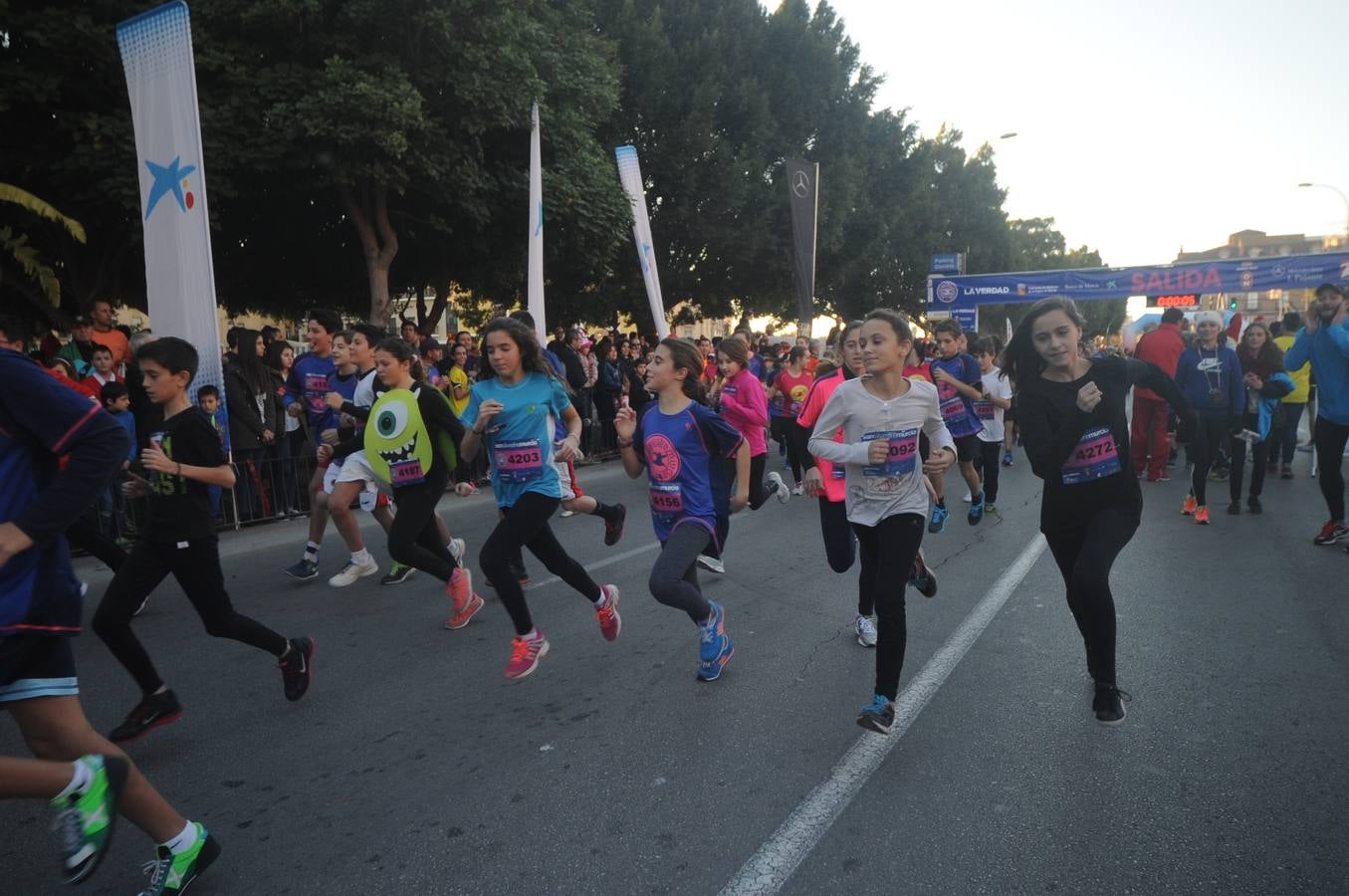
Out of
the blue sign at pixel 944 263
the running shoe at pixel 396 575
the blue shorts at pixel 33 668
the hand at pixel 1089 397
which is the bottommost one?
the running shoe at pixel 396 575

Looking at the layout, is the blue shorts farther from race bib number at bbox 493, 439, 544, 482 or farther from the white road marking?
race bib number at bbox 493, 439, 544, 482

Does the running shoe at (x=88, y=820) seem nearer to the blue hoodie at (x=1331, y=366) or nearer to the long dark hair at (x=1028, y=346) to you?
the long dark hair at (x=1028, y=346)

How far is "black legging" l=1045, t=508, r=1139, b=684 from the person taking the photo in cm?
373

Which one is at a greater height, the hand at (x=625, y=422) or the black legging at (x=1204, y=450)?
the hand at (x=625, y=422)

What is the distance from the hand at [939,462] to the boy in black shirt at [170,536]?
312cm

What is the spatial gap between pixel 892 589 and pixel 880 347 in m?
1.10

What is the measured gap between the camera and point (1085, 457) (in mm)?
3816

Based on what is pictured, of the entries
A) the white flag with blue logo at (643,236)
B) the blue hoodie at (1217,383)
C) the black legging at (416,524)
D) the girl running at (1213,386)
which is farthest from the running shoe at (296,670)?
the white flag with blue logo at (643,236)

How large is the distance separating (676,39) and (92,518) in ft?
75.5

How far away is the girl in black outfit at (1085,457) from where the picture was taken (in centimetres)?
376

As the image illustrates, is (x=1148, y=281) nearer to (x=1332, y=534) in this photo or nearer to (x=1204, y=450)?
(x=1204, y=450)

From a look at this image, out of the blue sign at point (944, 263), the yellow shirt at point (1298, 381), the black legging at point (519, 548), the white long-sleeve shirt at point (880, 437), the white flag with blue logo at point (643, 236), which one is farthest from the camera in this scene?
the blue sign at point (944, 263)

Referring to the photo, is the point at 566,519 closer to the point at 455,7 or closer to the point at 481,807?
the point at 481,807

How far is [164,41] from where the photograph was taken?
27.6 feet
